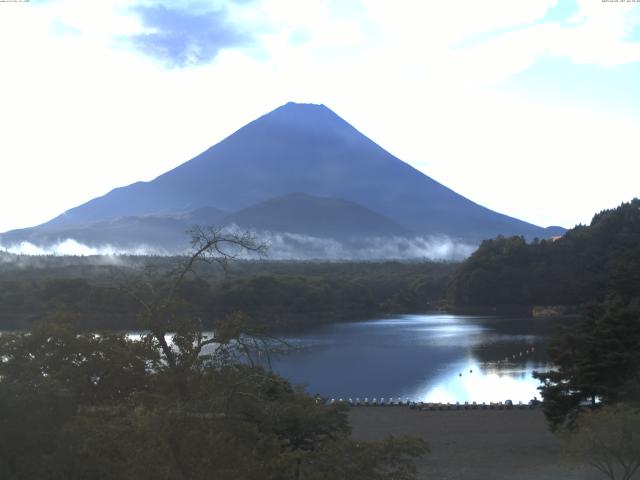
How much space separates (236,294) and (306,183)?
3771 inches

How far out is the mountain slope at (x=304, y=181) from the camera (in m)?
133

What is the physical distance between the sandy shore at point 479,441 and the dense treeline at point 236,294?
385 inches

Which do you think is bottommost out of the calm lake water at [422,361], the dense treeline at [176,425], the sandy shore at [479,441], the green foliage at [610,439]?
the calm lake water at [422,361]

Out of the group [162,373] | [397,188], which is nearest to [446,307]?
[162,373]

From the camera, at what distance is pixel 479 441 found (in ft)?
44.9

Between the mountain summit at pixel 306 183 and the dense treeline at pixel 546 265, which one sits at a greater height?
the mountain summit at pixel 306 183

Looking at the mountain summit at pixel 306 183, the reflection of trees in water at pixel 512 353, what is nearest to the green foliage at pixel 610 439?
the reflection of trees in water at pixel 512 353

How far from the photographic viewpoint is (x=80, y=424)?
5223 mm

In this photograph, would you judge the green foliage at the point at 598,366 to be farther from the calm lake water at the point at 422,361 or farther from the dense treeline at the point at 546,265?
the dense treeline at the point at 546,265

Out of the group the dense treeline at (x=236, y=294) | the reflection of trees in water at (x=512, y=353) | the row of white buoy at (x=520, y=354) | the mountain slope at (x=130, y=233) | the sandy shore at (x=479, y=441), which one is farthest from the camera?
the mountain slope at (x=130, y=233)

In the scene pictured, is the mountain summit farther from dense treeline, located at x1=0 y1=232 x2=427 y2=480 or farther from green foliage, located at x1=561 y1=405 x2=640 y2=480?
dense treeline, located at x1=0 y1=232 x2=427 y2=480

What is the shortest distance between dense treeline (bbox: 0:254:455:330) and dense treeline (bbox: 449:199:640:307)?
353cm

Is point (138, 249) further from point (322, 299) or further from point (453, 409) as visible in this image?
point (453, 409)

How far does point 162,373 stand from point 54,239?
342ft
